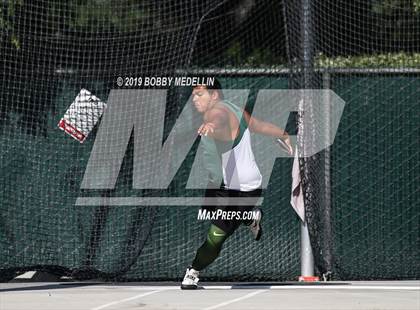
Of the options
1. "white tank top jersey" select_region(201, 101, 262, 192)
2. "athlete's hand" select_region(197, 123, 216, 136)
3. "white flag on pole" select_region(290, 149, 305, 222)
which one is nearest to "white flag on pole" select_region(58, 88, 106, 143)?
"white tank top jersey" select_region(201, 101, 262, 192)

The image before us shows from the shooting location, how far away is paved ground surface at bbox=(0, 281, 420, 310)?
9.46 m

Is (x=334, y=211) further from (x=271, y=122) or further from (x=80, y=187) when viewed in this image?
(x=80, y=187)

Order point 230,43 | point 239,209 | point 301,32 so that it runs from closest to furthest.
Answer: point 239,209, point 301,32, point 230,43

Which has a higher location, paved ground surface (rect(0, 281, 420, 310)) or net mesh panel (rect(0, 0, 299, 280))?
net mesh panel (rect(0, 0, 299, 280))

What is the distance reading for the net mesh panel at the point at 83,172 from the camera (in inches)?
478

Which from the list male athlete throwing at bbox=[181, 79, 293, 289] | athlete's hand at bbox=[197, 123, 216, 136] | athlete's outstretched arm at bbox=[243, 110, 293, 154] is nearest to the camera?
athlete's hand at bbox=[197, 123, 216, 136]

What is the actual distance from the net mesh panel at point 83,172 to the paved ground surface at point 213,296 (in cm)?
48

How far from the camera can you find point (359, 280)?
40.5 feet

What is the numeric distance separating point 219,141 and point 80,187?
1916 mm

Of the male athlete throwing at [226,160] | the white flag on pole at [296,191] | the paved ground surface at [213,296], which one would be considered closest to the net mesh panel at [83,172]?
the white flag on pole at [296,191]

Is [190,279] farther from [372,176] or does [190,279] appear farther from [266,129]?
[372,176]

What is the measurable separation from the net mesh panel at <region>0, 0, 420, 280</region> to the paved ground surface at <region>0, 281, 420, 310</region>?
0.48 meters

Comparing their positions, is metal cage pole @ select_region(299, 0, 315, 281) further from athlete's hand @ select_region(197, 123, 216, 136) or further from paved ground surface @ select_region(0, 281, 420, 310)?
athlete's hand @ select_region(197, 123, 216, 136)

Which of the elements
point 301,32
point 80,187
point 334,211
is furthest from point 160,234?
point 301,32
